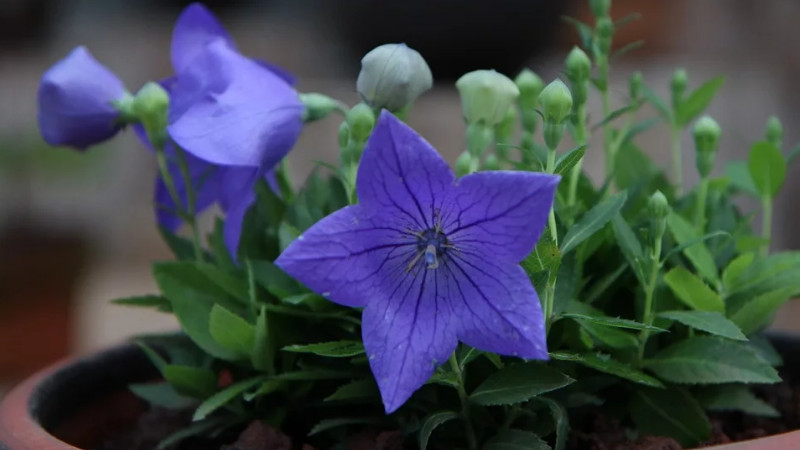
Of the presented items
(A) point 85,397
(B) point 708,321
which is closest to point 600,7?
(B) point 708,321

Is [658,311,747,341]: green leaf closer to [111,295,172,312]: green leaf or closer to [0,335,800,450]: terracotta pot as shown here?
[0,335,800,450]: terracotta pot

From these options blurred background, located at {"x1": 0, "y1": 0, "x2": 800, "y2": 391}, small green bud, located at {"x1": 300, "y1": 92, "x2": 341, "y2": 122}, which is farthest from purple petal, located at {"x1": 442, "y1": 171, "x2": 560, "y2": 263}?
blurred background, located at {"x1": 0, "y1": 0, "x2": 800, "y2": 391}

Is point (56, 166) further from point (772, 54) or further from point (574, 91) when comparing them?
point (574, 91)

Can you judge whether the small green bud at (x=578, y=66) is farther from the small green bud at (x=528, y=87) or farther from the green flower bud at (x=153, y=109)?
the green flower bud at (x=153, y=109)

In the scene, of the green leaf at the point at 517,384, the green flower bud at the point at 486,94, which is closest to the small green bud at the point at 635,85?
the green flower bud at the point at 486,94

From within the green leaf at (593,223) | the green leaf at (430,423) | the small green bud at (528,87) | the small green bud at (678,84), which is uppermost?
the small green bud at (528,87)

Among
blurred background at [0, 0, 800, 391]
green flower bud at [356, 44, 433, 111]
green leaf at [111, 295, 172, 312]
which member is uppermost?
green flower bud at [356, 44, 433, 111]
